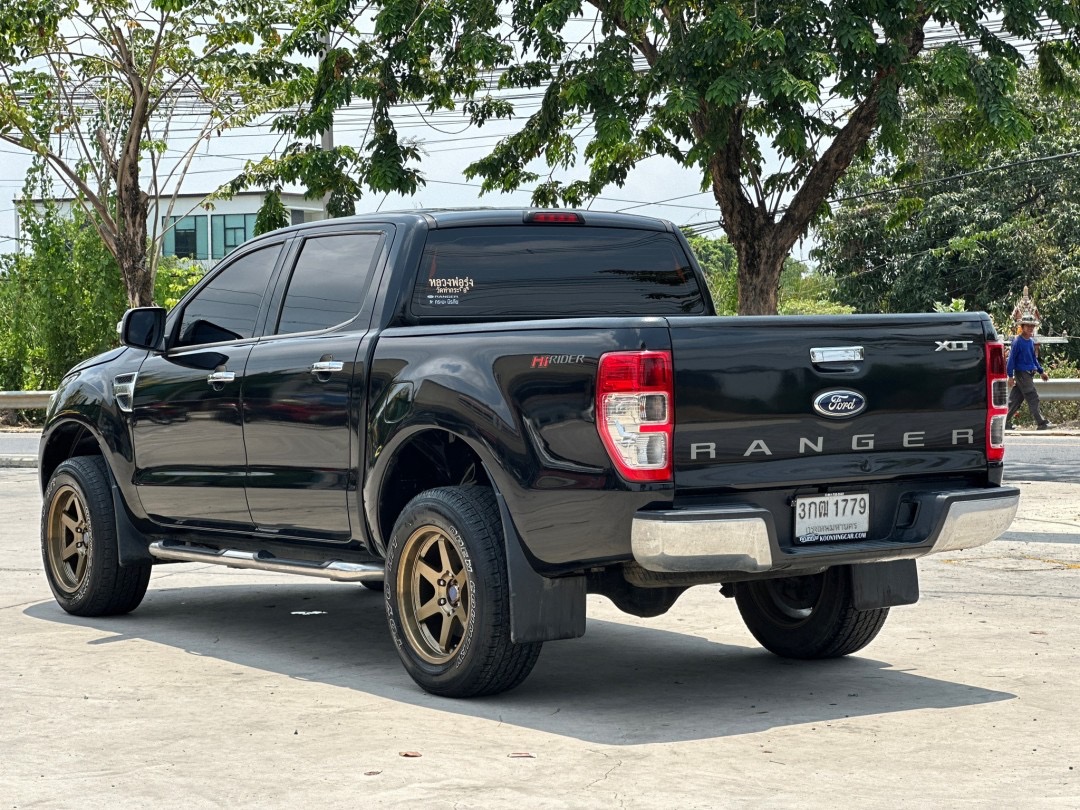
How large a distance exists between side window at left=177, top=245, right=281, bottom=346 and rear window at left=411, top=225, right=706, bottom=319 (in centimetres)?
111

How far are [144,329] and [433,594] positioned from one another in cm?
250

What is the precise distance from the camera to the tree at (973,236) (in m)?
42.2

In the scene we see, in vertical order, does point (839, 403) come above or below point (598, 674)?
above

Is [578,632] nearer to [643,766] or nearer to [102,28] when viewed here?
[643,766]

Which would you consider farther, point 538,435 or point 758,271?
point 758,271

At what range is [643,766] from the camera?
17.2ft

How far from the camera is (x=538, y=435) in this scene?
5895mm

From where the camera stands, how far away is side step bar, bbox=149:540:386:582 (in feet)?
22.5

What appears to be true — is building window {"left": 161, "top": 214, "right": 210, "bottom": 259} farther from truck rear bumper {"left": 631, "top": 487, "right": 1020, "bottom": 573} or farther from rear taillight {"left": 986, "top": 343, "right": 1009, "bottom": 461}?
truck rear bumper {"left": 631, "top": 487, "right": 1020, "bottom": 573}

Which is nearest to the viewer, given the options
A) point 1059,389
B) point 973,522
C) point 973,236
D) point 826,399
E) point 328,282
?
point 826,399

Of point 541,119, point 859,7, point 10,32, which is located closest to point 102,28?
point 10,32

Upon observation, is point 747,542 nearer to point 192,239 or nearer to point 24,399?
point 24,399

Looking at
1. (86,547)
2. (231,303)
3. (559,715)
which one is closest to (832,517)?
(559,715)

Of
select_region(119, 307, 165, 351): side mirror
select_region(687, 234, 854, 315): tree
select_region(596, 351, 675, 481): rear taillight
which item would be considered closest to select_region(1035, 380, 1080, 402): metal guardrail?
select_region(687, 234, 854, 315): tree
